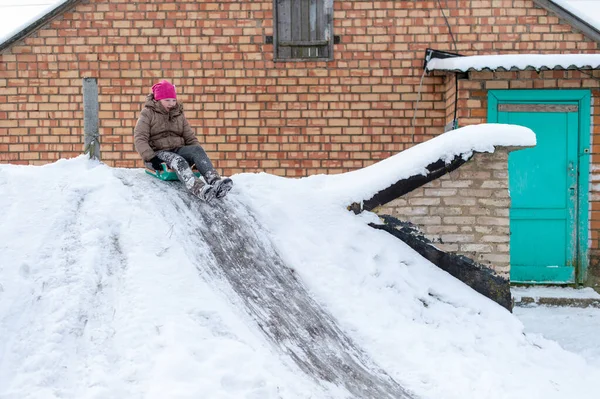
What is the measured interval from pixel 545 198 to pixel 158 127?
4572mm

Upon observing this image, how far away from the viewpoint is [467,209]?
5676mm

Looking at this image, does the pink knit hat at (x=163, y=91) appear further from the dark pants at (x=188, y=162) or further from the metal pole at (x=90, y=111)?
the metal pole at (x=90, y=111)

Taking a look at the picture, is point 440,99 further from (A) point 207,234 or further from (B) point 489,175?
(A) point 207,234

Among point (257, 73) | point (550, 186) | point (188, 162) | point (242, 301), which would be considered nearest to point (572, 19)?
point (550, 186)

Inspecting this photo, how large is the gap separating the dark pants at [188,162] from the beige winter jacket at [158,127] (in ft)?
0.37

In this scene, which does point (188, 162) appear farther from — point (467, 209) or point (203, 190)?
point (467, 209)

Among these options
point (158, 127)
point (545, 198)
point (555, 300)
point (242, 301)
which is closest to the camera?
point (242, 301)

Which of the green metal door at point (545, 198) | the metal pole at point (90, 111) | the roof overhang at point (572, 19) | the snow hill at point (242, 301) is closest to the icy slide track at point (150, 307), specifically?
the snow hill at point (242, 301)

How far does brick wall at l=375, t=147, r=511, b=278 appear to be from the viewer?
5648 mm

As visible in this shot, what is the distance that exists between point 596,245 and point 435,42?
3128mm

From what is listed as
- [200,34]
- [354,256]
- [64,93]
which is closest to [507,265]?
[354,256]

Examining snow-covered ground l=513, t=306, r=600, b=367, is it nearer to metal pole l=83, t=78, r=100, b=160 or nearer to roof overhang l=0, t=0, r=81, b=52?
metal pole l=83, t=78, r=100, b=160

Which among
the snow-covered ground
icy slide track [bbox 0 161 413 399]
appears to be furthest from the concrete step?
icy slide track [bbox 0 161 413 399]

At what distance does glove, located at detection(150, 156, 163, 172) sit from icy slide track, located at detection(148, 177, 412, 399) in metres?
0.24
